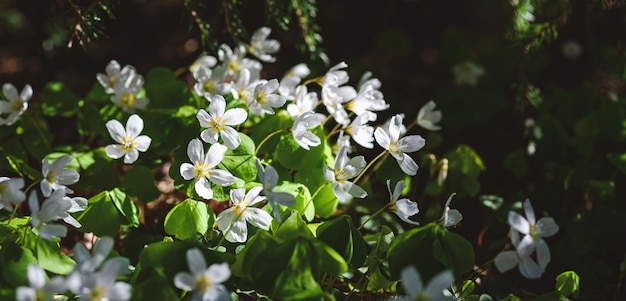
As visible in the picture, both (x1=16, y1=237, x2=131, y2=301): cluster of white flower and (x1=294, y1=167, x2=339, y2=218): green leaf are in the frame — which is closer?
(x1=16, y1=237, x2=131, y2=301): cluster of white flower

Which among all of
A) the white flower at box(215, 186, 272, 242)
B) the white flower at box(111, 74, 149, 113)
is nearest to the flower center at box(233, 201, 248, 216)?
the white flower at box(215, 186, 272, 242)

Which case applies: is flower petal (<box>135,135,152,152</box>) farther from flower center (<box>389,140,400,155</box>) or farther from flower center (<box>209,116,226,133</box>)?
flower center (<box>389,140,400,155</box>)

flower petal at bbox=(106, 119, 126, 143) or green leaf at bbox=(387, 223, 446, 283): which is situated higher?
flower petal at bbox=(106, 119, 126, 143)

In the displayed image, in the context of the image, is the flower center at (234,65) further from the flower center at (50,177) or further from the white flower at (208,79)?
the flower center at (50,177)

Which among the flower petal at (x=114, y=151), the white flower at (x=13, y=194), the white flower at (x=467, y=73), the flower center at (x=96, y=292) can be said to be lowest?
the white flower at (x=467, y=73)

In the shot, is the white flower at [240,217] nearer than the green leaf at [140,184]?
Yes

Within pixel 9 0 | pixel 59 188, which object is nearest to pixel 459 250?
pixel 59 188

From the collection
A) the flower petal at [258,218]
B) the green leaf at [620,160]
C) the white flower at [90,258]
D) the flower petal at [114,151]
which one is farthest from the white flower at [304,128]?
the green leaf at [620,160]

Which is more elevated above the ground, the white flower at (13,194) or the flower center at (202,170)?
the white flower at (13,194)

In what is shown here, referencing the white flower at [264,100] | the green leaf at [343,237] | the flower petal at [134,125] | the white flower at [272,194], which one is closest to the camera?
the white flower at [272,194]

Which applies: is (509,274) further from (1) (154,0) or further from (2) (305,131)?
(1) (154,0)
